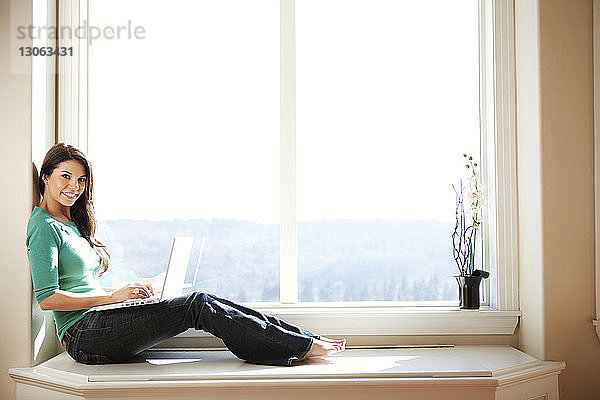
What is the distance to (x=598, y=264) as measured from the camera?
106 inches

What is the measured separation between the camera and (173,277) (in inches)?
102

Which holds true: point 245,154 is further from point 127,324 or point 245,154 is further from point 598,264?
point 598,264

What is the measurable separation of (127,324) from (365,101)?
144 centimetres

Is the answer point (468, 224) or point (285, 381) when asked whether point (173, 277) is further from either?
point (468, 224)

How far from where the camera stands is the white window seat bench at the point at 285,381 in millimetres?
2377

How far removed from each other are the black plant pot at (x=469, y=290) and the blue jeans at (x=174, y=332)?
0.77 m

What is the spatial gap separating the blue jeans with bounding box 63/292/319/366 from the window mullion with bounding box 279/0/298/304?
42 centimetres

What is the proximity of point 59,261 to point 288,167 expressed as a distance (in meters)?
1.05

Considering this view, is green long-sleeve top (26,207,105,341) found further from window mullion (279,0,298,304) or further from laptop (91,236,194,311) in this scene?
window mullion (279,0,298,304)

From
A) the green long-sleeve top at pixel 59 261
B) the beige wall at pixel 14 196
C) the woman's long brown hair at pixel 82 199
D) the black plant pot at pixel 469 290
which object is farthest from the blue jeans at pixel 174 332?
the black plant pot at pixel 469 290

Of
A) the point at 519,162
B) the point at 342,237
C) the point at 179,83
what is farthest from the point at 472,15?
the point at 179,83

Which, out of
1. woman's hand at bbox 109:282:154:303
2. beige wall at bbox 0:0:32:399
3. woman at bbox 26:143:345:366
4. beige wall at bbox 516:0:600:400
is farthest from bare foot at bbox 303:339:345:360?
beige wall at bbox 0:0:32:399

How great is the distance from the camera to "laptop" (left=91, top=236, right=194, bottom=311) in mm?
2535

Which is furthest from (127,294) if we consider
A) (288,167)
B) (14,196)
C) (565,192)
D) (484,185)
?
(565,192)
